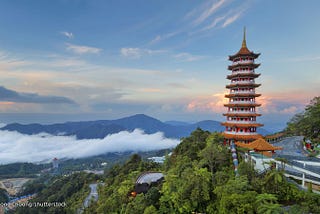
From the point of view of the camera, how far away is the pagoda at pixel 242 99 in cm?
2503

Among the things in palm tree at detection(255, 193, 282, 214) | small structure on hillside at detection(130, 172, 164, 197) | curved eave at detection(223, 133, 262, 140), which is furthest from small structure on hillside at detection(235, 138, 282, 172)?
small structure on hillside at detection(130, 172, 164, 197)

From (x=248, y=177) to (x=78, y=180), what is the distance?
58.9 metres

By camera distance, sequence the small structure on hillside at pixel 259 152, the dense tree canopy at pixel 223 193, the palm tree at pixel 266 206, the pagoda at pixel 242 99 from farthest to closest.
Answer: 1. the pagoda at pixel 242 99
2. the small structure on hillside at pixel 259 152
3. the dense tree canopy at pixel 223 193
4. the palm tree at pixel 266 206

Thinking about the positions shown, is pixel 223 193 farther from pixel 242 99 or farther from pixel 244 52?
pixel 244 52

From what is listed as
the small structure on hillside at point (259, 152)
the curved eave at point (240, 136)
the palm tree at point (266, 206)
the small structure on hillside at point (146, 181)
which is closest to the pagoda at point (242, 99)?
the curved eave at point (240, 136)

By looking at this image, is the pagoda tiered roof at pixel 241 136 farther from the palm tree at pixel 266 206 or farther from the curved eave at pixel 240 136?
the palm tree at pixel 266 206

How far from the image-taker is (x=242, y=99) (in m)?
26.1

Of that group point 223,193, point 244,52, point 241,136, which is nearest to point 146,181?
point 241,136

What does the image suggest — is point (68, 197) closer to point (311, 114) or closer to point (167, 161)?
point (167, 161)

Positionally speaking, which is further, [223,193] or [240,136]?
[240,136]

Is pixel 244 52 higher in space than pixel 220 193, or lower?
higher

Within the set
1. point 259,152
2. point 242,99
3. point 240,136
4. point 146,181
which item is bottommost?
point 146,181

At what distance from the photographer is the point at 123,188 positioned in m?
25.4

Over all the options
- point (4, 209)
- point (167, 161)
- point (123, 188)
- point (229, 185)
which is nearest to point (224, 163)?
point (229, 185)
